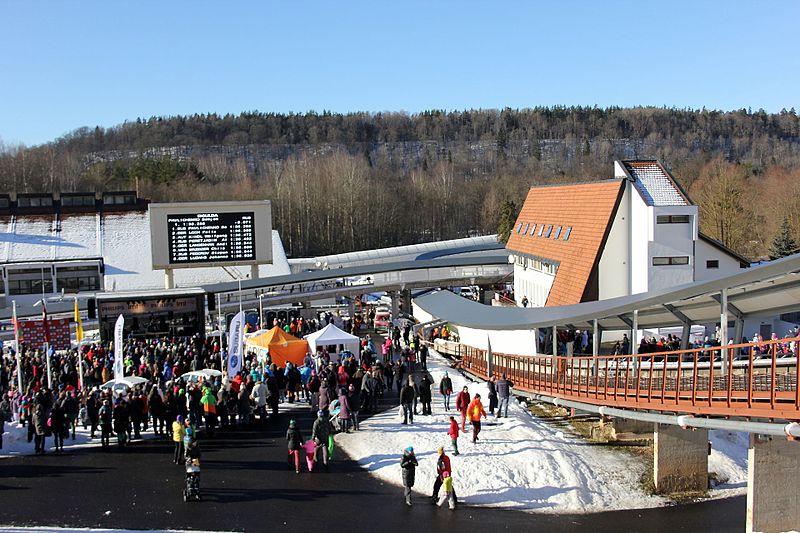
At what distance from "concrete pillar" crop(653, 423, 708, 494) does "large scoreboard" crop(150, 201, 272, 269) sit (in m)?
23.8

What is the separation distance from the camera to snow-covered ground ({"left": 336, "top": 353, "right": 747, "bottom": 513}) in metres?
14.7

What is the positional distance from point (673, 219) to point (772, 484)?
15.8 m

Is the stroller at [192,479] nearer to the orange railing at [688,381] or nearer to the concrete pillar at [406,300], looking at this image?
the orange railing at [688,381]

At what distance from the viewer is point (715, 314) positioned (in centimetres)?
1786

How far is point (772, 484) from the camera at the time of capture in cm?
1292

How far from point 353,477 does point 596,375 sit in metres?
5.31

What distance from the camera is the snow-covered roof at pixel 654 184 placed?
27.7m

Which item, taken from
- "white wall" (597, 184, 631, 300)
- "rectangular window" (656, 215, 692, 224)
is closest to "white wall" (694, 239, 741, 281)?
"rectangular window" (656, 215, 692, 224)

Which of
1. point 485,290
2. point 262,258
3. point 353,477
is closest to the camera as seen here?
point 353,477

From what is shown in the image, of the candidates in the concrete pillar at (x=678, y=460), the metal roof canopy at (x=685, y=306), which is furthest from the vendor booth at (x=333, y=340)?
the concrete pillar at (x=678, y=460)

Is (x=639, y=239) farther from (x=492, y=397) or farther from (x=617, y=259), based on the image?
(x=492, y=397)

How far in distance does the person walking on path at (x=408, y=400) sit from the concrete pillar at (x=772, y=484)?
7093 millimetres

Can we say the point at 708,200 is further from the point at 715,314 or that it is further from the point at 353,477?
the point at 353,477

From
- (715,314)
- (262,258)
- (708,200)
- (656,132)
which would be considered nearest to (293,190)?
(708,200)
